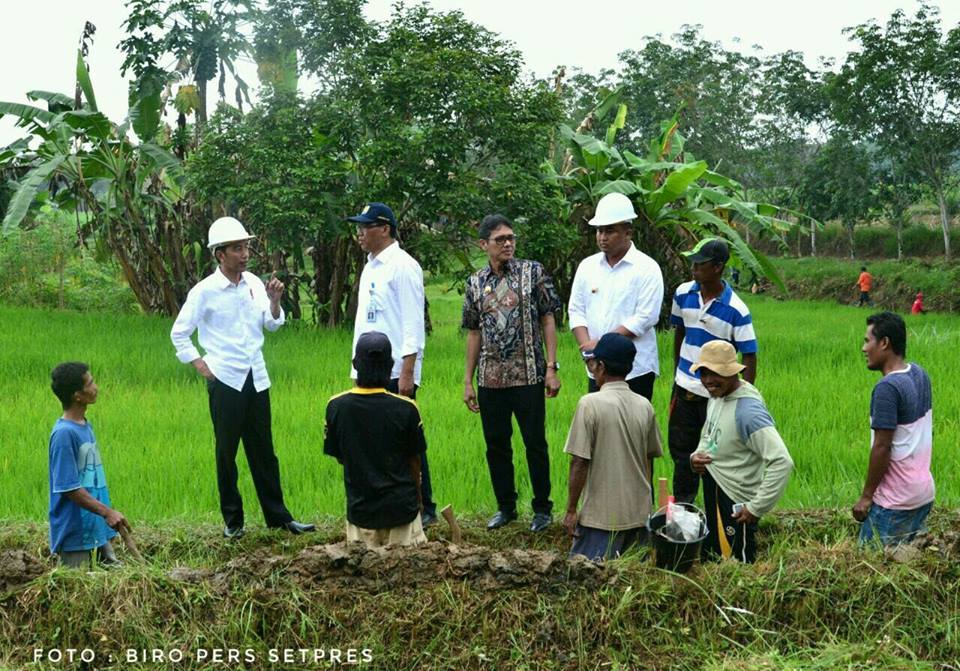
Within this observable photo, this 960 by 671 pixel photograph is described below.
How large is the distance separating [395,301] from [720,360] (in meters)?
1.65

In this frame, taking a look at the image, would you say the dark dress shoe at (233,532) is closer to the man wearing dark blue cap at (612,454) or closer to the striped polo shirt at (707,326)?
the man wearing dark blue cap at (612,454)

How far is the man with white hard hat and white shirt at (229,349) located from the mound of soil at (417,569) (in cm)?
115

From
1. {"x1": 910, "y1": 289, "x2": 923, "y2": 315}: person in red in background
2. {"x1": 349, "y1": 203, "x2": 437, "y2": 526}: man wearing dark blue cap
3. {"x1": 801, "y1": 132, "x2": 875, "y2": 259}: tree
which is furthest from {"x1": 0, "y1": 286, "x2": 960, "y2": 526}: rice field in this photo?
{"x1": 801, "y1": 132, "x2": 875, "y2": 259}: tree

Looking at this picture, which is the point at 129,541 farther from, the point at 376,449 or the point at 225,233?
the point at 225,233

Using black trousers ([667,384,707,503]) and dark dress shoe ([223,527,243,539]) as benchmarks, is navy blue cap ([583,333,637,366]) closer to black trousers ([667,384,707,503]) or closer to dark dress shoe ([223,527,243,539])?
black trousers ([667,384,707,503])

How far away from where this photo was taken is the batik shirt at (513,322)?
191 inches

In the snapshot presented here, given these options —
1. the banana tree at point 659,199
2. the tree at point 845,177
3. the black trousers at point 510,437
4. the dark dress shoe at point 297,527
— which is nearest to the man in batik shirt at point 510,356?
the black trousers at point 510,437

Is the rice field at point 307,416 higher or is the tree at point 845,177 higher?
the tree at point 845,177

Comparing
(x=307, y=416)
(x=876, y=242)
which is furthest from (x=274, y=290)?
(x=876, y=242)

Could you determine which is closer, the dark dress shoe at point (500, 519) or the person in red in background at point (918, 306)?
the dark dress shoe at point (500, 519)

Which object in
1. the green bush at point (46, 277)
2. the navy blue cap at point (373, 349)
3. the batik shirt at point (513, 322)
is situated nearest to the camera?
the navy blue cap at point (373, 349)

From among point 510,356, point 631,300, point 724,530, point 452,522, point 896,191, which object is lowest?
point 724,530

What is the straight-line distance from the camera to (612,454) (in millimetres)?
3912

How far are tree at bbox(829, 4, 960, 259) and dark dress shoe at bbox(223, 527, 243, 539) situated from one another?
2382cm
